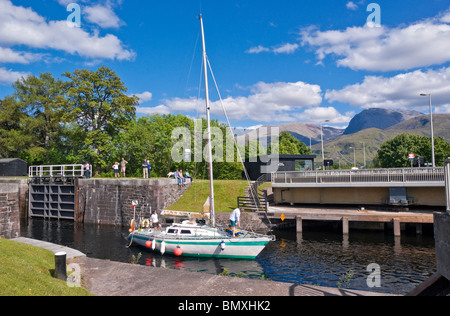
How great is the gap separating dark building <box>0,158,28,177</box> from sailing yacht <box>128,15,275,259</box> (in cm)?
4189

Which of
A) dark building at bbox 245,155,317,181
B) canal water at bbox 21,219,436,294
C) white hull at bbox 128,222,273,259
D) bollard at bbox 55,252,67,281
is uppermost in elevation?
dark building at bbox 245,155,317,181

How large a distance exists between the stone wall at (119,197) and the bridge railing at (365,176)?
13.3m

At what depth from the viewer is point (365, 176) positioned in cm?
2934

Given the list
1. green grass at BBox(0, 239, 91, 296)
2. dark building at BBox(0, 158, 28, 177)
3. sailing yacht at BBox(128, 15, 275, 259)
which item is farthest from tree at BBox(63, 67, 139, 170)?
green grass at BBox(0, 239, 91, 296)

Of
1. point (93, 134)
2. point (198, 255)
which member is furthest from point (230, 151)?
point (198, 255)

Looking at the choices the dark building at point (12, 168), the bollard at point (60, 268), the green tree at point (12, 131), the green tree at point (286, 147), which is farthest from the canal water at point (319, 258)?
the green tree at point (286, 147)

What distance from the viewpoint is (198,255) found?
21719mm

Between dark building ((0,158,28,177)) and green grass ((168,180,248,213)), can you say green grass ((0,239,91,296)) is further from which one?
dark building ((0,158,28,177))

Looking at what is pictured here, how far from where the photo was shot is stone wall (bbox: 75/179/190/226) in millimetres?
34303

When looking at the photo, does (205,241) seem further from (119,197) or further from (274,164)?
(274,164)

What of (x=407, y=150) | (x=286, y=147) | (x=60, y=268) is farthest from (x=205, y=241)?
(x=407, y=150)

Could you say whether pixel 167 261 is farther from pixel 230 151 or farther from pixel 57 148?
pixel 57 148

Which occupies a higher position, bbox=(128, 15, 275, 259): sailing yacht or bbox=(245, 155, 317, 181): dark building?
bbox=(245, 155, 317, 181): dark building

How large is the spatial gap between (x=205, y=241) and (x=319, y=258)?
831cm
